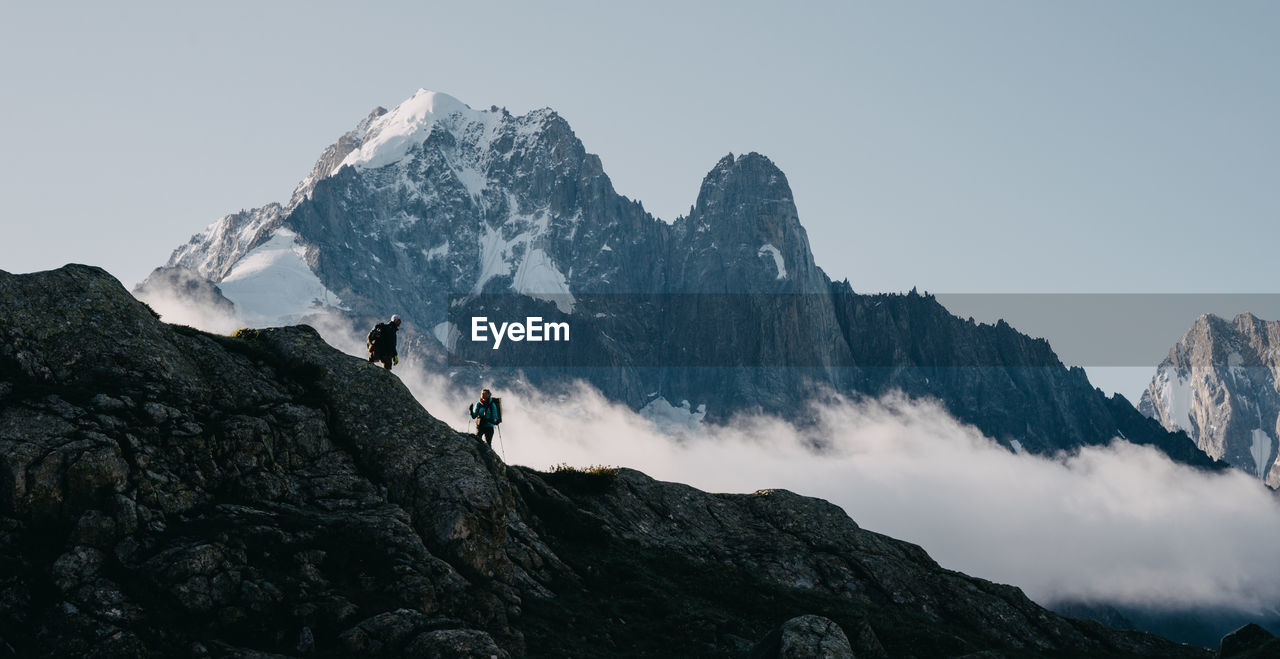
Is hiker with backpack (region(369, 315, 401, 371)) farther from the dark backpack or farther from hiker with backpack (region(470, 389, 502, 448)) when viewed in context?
hiker with backpack (region(470, 389, 502, 448))

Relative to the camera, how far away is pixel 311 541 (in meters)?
27.6

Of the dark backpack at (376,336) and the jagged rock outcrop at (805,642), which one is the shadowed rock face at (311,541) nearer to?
the jagged rock outcrop at (805,642)

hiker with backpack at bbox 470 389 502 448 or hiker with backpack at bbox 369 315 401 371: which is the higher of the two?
hiker with backpack at bbox 369 315 401 371

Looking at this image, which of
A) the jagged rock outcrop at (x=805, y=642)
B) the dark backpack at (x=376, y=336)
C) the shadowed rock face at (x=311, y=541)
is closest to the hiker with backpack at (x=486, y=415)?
the shadowed rock face at (x=311, y=541)

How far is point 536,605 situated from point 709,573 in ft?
32.5

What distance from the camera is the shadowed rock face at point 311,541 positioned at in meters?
24.5

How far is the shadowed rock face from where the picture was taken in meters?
24.5

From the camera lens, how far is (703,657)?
2955 cm

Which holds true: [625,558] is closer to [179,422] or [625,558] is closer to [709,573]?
[709,573]

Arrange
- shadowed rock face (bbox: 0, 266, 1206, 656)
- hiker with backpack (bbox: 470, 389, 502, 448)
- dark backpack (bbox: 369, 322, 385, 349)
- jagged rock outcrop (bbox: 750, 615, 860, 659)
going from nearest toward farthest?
shadowed rock face (bbox: 0, 266, 1206, 656)
jagged rock outcrop (bbox: 750, 615, 860, 659)
dark backpack (bbox: 369, 322, 385, 349)
hiker with backpack (bbox: 470, 389, 502, 448)

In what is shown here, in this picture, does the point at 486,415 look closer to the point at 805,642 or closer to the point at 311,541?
the point at 311,541

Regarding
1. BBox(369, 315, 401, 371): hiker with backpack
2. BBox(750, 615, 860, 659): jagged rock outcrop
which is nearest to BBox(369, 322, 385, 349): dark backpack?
BBox(369, 315, 401, 371): hiker with backpack

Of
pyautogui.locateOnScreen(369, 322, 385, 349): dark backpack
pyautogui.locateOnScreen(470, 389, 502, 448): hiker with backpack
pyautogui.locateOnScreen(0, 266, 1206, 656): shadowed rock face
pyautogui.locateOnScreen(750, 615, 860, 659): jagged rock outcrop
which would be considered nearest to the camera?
pyautogui.locateOnScreen(0, 266, 1206, 656): shadowed rock face

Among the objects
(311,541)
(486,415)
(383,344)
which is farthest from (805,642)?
(383,344)
